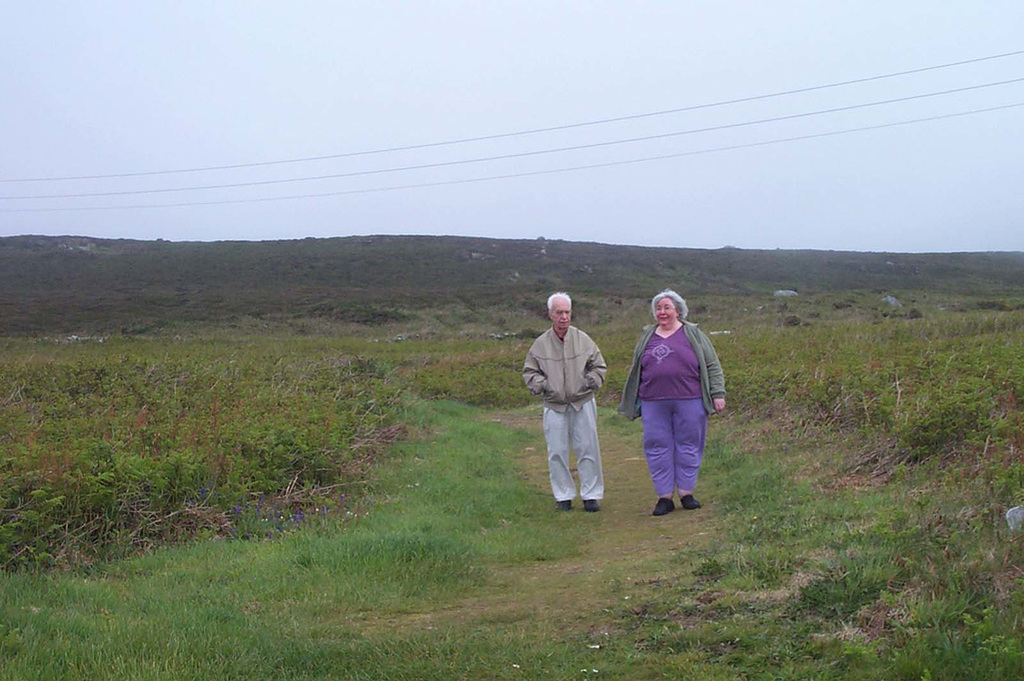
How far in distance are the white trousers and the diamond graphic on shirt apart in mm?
782

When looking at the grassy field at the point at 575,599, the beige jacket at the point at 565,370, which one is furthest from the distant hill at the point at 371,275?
the grassy field at the point at 575,599

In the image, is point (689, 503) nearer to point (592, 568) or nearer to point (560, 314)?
point (560, 314)

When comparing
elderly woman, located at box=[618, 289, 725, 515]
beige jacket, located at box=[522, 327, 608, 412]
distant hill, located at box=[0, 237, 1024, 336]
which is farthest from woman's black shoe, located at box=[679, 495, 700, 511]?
distant hill, located at box=[0, 237, 1024, 336]

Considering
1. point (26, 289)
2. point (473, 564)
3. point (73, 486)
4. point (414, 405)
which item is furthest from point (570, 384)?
point (26, 289)

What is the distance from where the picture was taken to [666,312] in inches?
322

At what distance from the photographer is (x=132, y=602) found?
5.02 m

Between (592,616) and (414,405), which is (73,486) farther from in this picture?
(414,405)

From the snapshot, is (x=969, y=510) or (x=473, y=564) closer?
(x=969, y=510)

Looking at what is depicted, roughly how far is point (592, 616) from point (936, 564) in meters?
1.73

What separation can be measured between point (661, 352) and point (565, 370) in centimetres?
95

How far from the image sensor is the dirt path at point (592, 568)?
5016 millimetres

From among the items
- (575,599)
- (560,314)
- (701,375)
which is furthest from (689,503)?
(575,599)

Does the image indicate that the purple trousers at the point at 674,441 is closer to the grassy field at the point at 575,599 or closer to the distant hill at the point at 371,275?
the grassy field at the point at 575,599

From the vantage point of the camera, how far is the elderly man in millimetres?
8531
